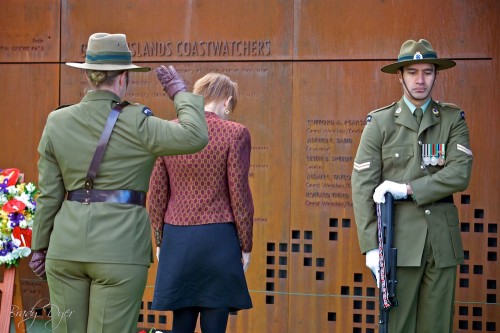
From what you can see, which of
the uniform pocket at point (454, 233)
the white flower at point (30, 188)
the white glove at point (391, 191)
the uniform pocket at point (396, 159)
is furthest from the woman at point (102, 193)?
the white flower at point (30, 188)

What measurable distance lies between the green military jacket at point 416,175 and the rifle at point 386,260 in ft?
0.18

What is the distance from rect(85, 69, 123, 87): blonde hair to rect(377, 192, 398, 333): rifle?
1807 millimetres

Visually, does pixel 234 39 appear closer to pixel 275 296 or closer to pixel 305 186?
pixel 305 186

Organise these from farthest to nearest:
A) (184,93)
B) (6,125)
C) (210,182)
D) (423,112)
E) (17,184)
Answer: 1. (6,125)
2. (17,184)
3. (423,112)
4. (210,182)
5. (184,93)

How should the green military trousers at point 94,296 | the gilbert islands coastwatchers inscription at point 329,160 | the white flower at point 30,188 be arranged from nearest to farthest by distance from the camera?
the green military trousers at point 94,296 < the white flower at point 30,188 < the gilbert islands coastwatchers inscription at point 329,160

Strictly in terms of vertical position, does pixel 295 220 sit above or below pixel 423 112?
below

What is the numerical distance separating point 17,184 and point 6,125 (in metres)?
0.97

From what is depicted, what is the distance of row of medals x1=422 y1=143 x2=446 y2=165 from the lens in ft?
17.7

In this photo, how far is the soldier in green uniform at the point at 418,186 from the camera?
5258mm

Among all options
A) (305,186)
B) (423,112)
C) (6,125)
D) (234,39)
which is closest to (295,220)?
(305,186)

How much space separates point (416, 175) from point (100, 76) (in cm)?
204

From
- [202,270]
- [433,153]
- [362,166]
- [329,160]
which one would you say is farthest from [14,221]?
[433,153]

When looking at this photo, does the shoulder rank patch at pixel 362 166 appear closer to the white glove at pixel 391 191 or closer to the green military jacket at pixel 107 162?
the white glove at pixel 391 191

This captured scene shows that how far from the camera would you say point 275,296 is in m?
7.23
